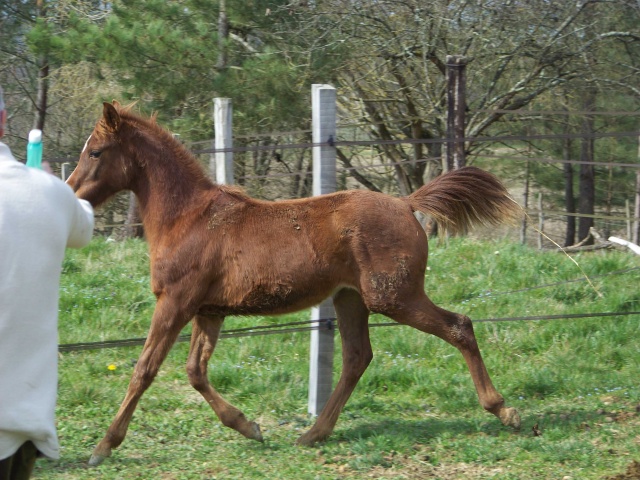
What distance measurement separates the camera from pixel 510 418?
523 cm

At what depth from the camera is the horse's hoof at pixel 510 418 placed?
17.2ft

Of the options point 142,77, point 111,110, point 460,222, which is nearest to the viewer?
point 111,110

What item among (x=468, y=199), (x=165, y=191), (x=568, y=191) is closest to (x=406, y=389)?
(x=468, y=199)

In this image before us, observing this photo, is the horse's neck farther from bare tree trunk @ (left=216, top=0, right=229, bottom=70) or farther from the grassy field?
bare tree trunk @ (left=216, top=0, right=229, bottom=70)

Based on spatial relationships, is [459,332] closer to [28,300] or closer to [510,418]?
[510,418]

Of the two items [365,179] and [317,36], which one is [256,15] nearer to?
[317,36]

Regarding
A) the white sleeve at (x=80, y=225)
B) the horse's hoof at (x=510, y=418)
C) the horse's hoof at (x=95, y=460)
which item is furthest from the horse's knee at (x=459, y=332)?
the white sleeve at (x=80, y=225)

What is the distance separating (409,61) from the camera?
13.6 meters

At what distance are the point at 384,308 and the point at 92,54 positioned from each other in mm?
9478

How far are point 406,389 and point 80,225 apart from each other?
156 inches

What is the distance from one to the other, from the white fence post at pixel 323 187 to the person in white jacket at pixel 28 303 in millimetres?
3083

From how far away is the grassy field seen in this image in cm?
480

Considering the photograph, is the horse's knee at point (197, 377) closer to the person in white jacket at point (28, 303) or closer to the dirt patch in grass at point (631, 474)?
the dirt patch in grass at point (631, 474)

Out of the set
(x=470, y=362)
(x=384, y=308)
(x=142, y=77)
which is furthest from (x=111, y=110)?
(x=142, y=77)
